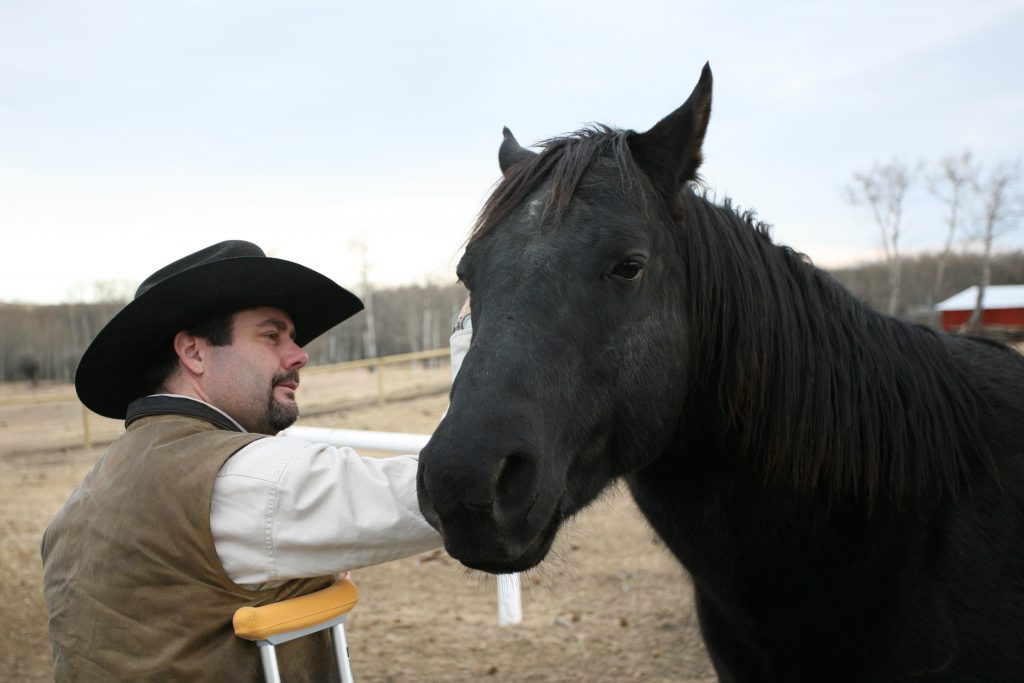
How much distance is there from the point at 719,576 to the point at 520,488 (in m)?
1.02

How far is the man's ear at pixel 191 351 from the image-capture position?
2.49 metres

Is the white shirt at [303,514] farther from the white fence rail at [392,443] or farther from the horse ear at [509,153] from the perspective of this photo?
the white fence rail at [392,443]

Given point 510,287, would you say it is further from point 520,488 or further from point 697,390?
point 697,390

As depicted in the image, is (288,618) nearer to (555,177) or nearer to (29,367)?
(555,177)

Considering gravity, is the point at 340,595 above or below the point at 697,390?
below

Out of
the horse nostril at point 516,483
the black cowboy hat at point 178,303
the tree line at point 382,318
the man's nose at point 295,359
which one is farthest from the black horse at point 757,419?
the tree line at point 382,318

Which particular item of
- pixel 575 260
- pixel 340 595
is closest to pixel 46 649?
pixel 340 595

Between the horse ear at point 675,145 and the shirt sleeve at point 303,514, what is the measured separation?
3.96ft

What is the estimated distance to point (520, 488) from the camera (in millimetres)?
1687

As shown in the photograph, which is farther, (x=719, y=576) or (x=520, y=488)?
(x=719, y=576)

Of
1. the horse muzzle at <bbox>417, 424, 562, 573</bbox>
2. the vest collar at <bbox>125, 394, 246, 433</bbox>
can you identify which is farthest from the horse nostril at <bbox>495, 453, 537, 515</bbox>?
the vest collar at <bbox>125, 394, 246, 433</bbox>

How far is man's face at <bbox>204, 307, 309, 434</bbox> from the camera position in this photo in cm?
252

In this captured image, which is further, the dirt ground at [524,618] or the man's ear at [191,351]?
the dirt ground at [524,618]

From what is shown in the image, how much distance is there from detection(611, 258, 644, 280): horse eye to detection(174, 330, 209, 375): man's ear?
1.45 m
